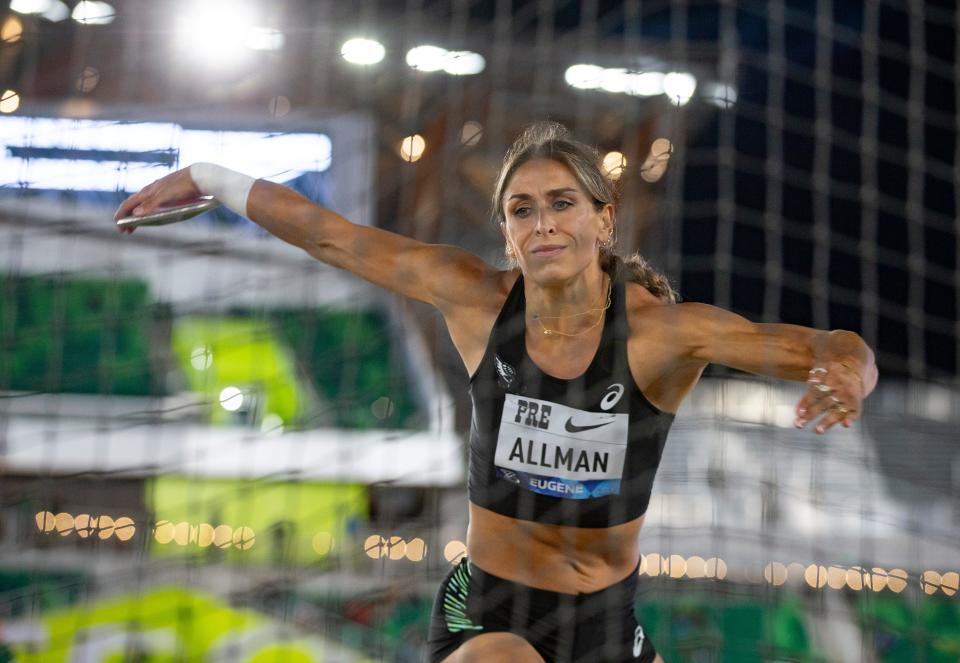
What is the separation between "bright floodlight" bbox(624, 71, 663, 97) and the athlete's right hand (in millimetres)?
5827

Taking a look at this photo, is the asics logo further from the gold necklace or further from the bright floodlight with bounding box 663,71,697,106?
the bright floodlight with bounding box 663,71,697,106

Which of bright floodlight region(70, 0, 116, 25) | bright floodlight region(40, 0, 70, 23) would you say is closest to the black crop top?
bright floodlight region(70, 0, 116, 25)

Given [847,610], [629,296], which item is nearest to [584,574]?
[629,296]

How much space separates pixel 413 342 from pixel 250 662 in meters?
2.97

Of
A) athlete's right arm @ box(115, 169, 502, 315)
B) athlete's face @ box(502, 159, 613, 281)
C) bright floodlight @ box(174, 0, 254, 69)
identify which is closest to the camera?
athlete's face @ box(502, 159, 613, 281)

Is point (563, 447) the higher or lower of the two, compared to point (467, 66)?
lower

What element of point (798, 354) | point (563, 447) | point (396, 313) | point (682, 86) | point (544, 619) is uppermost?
point (682, 86)

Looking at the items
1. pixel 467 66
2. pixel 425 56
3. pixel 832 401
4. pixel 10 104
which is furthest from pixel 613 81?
pixel 832 401

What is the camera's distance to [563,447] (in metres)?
2.30

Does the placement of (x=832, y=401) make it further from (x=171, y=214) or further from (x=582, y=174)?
(x=171, y=214)

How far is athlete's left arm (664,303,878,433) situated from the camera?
6.14ft

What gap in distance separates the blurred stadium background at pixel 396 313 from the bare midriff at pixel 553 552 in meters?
2.38

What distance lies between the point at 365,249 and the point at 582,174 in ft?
1.80

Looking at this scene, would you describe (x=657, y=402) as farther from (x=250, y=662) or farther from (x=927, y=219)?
(x=927, y=219)
